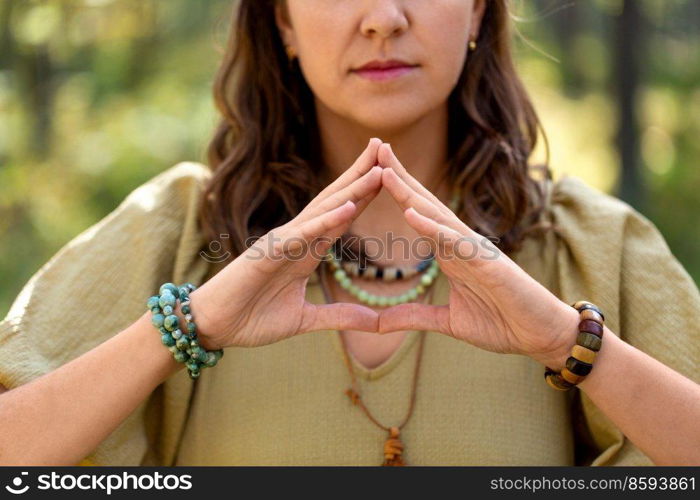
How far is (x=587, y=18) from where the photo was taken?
27.4 ft

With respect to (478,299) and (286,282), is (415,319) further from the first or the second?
(286,282)

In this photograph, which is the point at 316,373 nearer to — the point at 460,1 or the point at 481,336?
the point at 481,336

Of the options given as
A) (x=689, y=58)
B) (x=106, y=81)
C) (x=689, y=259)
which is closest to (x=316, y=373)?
(x=689, y=259)

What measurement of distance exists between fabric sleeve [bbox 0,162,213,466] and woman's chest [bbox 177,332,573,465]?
0.49 feet

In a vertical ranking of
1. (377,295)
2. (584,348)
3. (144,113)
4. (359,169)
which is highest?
(359,169)

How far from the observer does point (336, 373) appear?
1967mm

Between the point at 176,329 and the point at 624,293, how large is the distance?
2.83 ft

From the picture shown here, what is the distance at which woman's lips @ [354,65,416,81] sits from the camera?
1.92 m

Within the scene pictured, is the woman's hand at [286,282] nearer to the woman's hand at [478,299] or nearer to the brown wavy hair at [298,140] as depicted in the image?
the woman's hand at [478,299]

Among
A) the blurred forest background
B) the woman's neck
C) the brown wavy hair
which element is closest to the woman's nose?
the woman's neck

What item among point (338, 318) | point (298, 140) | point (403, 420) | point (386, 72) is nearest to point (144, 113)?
point (298, 140)

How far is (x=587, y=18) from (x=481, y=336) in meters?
7.12

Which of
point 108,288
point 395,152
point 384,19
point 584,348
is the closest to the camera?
point 584,348

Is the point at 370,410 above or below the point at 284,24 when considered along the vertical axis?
below
